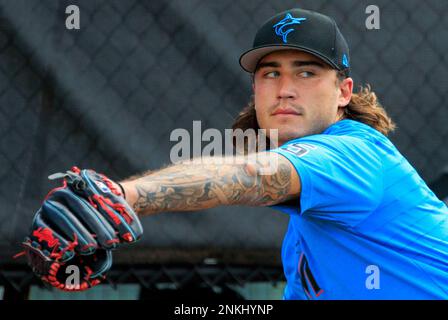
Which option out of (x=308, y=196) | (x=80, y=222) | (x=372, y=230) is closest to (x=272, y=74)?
(x=372, y=230)

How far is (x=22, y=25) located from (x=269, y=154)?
1677 millimetres

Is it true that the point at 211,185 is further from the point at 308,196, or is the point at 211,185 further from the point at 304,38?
the point at 304,38

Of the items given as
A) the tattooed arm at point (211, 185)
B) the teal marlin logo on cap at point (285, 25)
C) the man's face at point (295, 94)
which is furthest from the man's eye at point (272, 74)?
the tattooed arm at point (211, 185)

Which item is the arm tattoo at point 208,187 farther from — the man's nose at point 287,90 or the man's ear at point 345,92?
the man's ear at point 345,92

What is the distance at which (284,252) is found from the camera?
99.2 inches

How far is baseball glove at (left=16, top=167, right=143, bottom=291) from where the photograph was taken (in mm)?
1366

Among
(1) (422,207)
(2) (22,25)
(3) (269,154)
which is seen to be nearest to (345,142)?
(3) (269,154)

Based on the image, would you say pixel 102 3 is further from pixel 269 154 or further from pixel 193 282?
pixel 269 154

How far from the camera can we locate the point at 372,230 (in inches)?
78.9

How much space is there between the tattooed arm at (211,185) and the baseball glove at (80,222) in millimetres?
66

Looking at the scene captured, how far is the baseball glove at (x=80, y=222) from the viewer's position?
137cm

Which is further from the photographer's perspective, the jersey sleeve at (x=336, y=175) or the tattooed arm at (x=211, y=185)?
the jersey sleeve at (x=336, y=175)

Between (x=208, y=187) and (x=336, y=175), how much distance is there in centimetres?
34

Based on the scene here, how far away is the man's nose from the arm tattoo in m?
0.66
